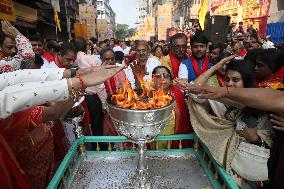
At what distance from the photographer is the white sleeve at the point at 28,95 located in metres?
1.25

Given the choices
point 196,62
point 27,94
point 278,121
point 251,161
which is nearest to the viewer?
point 27,94

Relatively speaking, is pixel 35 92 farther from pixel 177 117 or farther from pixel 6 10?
pixel 6 10

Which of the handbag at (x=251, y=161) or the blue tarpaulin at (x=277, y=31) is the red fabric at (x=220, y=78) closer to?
the handbag at (x=251, y=161)

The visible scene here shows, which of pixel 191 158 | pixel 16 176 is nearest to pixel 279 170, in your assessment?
pixel 191 158

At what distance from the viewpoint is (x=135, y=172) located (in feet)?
6.75

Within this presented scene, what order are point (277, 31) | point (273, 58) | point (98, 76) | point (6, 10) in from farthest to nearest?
point (277, 31), point (6, 10), point (273, 58), point (98, 76)

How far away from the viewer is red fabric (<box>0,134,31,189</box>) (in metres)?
1.46

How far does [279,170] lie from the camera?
1.95 meters

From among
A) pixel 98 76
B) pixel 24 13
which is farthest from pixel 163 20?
pixel 98 76

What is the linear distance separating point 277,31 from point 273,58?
1025 centimetres

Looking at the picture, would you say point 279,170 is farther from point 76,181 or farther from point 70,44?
point 70,44

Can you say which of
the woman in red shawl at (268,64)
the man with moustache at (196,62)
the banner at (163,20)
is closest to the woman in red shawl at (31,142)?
the woman in red shawl at (268,64)

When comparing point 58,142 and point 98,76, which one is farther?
point 58,142

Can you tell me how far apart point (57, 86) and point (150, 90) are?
0.83 meters
